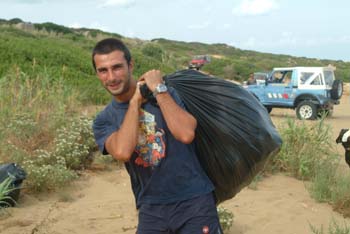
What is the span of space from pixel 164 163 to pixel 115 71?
1.62ft

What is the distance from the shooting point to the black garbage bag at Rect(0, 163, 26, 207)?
17.3ft

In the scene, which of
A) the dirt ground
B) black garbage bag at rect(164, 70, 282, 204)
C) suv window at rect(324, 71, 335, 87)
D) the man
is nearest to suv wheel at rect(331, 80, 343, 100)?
suv window at rect(324, 71, 335, 87)

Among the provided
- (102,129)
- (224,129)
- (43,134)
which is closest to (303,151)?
(43,134)

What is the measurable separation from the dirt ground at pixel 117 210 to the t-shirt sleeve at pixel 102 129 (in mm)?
2247

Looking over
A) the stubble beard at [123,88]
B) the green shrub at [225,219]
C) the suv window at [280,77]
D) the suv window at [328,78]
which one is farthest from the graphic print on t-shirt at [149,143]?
the suv window at [280,77]

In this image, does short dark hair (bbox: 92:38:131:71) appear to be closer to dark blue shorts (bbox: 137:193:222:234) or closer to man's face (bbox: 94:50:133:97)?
man's face (bbox: 94:50:133:97)

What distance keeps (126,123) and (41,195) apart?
11.9 feet

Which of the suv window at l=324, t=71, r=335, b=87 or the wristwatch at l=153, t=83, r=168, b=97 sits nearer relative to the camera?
the wristwatch at l=153, t=83, r=168, b=97

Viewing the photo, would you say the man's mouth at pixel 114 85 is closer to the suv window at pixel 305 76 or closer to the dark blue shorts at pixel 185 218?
the dark blue shorts at pixel 185 218

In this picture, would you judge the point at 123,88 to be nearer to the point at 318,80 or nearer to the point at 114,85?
the point at 114,85

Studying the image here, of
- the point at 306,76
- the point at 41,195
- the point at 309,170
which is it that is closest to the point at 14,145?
the point at 41,195

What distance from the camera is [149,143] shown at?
104 inches

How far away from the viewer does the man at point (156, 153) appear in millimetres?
2590

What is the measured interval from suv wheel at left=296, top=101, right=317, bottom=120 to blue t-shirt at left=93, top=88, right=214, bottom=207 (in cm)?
1320
